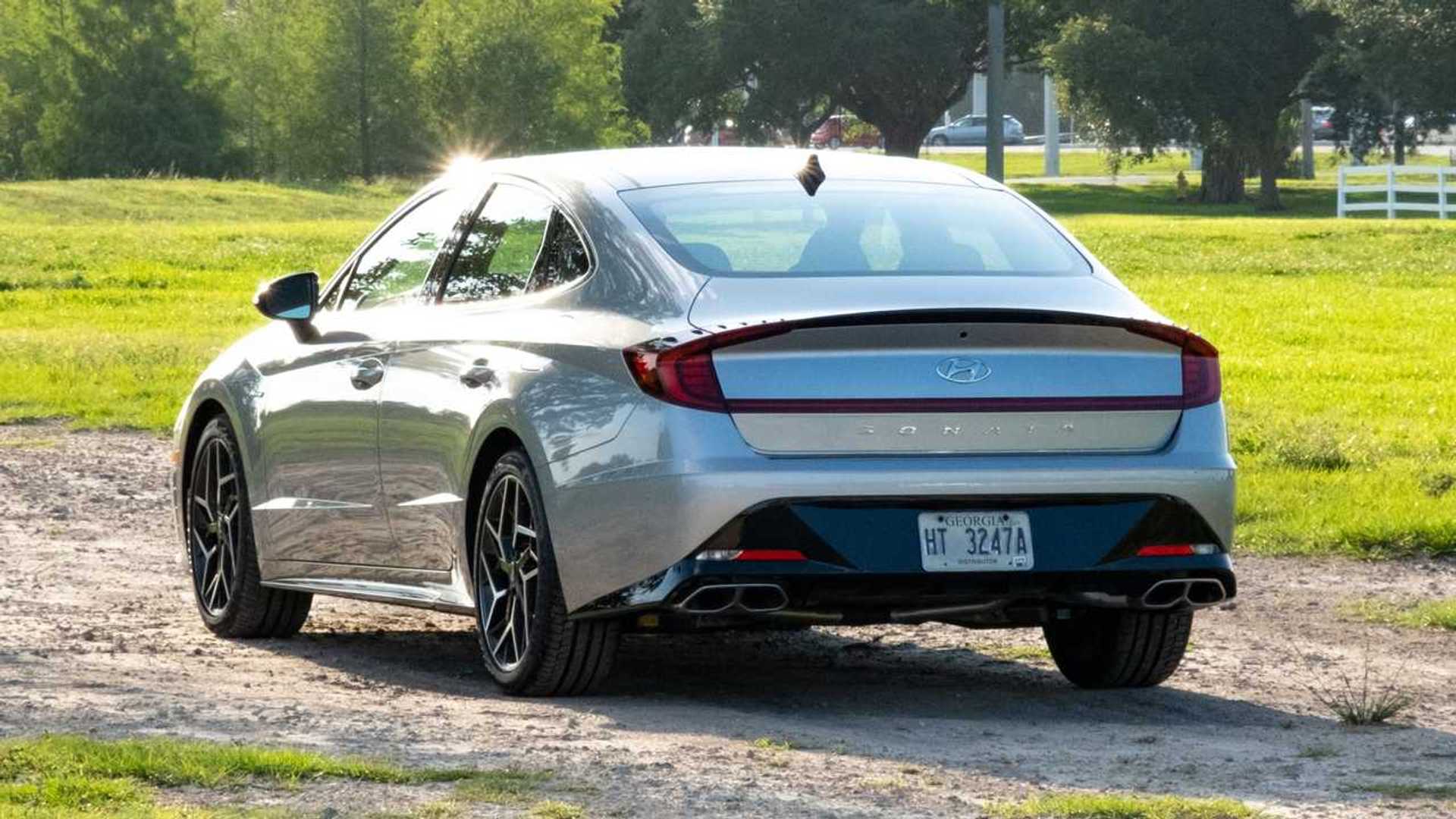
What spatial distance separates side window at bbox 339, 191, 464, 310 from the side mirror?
19 centimetres

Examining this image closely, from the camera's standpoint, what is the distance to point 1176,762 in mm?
6102

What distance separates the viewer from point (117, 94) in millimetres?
72625

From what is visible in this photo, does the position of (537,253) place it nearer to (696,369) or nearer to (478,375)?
(478,375)

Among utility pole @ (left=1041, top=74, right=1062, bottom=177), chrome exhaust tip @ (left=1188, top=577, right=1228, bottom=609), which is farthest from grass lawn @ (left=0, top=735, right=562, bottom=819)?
utility pole @ (left=1041, top=74, right=1062, bottom=177)

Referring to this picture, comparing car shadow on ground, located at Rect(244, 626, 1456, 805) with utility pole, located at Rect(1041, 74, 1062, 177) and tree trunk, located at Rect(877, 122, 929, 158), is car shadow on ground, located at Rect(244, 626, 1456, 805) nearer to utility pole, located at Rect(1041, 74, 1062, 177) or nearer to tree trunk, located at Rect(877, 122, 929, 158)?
tree trunk, located at Rect(877, 122, 929, 158)

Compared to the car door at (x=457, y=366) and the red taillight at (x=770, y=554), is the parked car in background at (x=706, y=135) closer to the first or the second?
the car door at (x=457, y=366)

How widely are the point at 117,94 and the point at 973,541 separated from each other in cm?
6874

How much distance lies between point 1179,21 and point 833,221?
59140 millimetres

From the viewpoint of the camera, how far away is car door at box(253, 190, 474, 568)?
8078 millimetres

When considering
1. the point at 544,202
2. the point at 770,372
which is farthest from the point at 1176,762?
the point at 544,202

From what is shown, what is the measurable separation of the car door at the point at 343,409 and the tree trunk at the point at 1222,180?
61045mm

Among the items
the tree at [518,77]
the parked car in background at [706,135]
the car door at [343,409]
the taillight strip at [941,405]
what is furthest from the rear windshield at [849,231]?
the parked car in background at [706,135]

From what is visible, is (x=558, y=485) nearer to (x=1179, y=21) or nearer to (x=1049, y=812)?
(x=1049, y=812)

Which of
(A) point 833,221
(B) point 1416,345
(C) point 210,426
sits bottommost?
(B) point 1416,345
